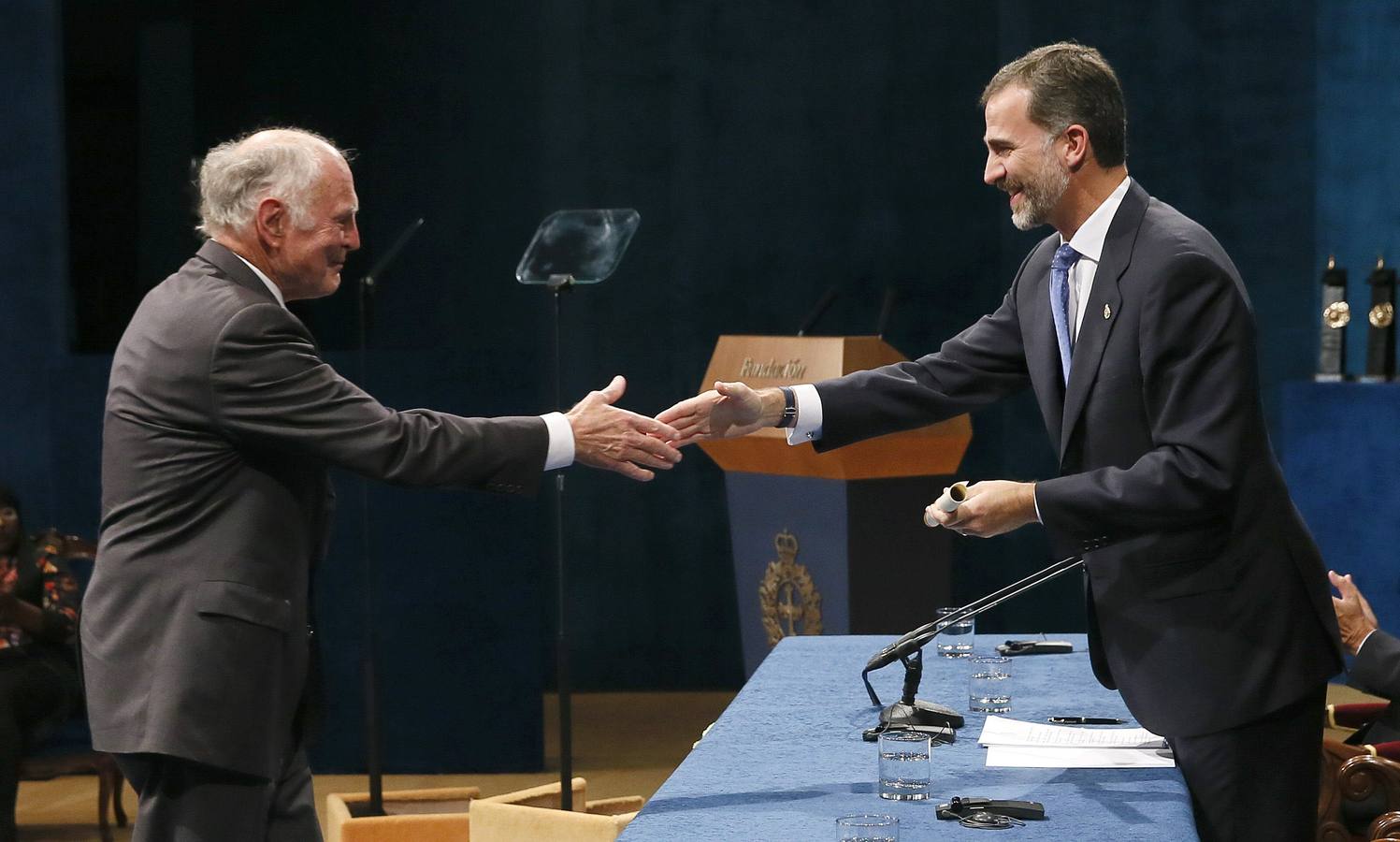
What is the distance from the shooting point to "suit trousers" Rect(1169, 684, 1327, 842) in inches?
92.4

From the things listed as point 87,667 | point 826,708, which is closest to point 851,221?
point 826,708

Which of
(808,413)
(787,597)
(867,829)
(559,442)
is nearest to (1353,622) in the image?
(808,413)

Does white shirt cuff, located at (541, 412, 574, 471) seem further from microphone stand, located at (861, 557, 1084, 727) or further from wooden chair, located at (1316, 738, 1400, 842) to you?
wooden chair, located at (1316, 738, 1400, 842)

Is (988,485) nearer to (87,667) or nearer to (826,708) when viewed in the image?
(826,708)

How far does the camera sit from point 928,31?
6746mm

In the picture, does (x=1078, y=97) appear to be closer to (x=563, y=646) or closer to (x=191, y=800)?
(x=191, y=800)

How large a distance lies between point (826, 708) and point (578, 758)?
312 centimetres

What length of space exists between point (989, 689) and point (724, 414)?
79 centimetres

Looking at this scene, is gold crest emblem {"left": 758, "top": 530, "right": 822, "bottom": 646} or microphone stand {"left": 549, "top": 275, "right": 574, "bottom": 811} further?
gold crest emblem {"left": 758, "top": 530, "right": 822, "bottom": 646}

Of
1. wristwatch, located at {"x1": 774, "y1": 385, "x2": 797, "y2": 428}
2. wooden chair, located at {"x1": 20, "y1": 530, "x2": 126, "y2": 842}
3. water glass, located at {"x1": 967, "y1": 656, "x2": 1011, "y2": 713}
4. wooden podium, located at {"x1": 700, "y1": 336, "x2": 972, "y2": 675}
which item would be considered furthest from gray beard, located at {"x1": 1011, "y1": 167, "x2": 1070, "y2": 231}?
wooden chair, located at {"x1": 20, "y1": 530, "x2": 126, "y2": 842}

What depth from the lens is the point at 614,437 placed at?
9.89ft

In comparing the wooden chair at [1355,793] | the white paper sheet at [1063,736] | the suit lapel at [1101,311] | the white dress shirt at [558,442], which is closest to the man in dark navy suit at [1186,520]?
the suit lapel at [1101,311]

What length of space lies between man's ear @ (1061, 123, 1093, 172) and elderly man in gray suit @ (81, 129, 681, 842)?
109cm

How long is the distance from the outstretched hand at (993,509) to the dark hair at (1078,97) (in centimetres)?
55
